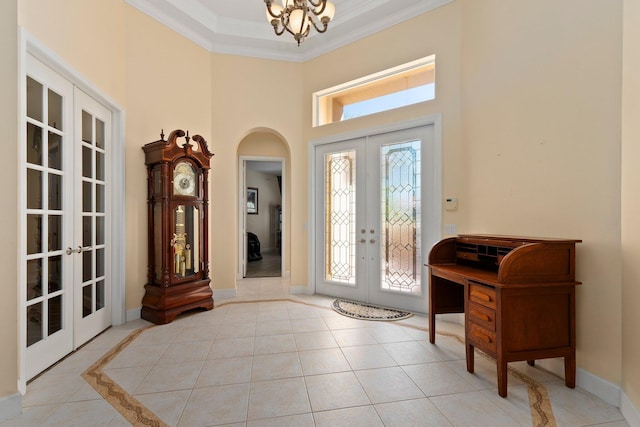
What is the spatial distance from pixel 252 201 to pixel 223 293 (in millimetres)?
5041

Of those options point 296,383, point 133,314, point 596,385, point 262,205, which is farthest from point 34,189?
point 262,205

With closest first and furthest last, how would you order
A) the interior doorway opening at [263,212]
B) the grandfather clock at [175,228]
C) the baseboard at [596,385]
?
the baseboard at [596,385] → the grandfather clock at [175,228] → the interior doorway opening at [263,212]

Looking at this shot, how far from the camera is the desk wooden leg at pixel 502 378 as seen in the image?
1926 mm

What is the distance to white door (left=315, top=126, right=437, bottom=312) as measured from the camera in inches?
142

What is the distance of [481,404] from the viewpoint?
6.19ft

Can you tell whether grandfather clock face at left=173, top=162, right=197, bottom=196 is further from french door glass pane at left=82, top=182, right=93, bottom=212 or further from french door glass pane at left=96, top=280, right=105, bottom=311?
french door glass pane at left=96, top=280, right=105, bottom=311

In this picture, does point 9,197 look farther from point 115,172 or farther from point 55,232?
point 115,172

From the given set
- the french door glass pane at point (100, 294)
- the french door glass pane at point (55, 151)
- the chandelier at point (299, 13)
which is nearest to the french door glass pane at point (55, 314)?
the french door glass pane at point (100, 294)

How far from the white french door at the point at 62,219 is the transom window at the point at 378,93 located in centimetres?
277

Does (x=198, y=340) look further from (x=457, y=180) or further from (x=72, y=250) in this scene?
(x=457, y=180)

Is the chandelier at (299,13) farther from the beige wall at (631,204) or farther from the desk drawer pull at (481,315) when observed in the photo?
the desk drawer pull at (481,315)

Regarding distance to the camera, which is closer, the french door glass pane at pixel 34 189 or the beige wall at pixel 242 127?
the french door glass pane at pixel 34 189

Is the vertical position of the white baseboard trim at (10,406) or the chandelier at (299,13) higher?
the chandelier at (299,13)

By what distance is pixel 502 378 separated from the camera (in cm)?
194
